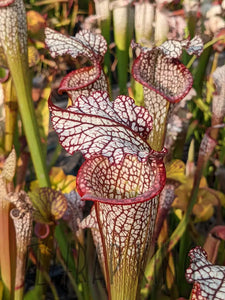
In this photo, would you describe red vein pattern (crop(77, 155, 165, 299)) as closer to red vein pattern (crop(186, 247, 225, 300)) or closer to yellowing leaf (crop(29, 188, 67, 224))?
red vein pattern (crop(186, 247, 225, 300))

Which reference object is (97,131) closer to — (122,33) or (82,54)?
(82,54)

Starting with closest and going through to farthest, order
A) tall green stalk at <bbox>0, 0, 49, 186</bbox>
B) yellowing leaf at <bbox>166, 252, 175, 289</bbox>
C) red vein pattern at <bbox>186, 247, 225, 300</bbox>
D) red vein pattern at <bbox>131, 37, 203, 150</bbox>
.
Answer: red vein pattern at <bbox>186, 247, 225, 300</bbox>
red vein pattern at <bbox>131, 37, 203, 150</bbox>
tall green stalk at <bbox>0, 0, 49, 186</bbox>
yellowing leaf at <bbox>166, 252, 175, 289</bbox>

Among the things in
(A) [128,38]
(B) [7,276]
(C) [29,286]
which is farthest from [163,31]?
(C) [29,286]

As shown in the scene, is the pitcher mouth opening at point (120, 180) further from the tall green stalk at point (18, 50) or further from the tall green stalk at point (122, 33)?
the tall green stalk at point (122, 33)

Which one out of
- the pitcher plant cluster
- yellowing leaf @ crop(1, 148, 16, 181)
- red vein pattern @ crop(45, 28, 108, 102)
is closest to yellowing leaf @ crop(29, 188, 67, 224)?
the pitcher plant cluster

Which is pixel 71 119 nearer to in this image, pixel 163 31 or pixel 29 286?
pixel 163 31

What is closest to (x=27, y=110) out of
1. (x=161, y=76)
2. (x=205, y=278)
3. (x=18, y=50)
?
(x=18, y=50)

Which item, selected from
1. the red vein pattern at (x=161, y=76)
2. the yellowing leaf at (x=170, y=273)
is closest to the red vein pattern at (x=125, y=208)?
the red vein pattern at (x=161, y=76)
